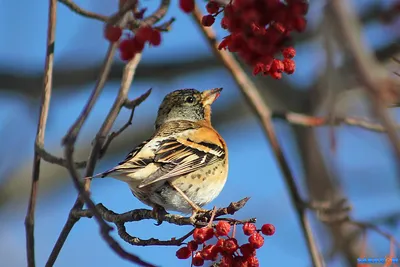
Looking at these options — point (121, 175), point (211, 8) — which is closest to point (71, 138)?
point (211, 8)

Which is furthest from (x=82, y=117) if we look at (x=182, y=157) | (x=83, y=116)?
(x=182, y=157)

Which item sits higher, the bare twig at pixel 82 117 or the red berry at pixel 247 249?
the bare twig at pixel 82 117

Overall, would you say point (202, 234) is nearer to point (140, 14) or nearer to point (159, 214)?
point (159, 214)

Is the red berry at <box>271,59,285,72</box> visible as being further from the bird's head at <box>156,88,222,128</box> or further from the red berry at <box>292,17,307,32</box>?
the bird's head at <box>156,88,222,128</box>

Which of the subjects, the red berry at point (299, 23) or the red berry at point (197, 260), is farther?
the red berry at point (197, 260)

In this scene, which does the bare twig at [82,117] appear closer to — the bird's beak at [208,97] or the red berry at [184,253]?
the red berry at [184,253]

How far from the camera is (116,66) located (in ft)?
30.3

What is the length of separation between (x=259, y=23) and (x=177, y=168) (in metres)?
2.17

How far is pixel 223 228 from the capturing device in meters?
2.95

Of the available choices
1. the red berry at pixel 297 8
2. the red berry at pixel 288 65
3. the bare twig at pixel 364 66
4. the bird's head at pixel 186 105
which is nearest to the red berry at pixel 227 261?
the red berry at pixel 288 65

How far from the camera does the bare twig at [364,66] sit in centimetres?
117

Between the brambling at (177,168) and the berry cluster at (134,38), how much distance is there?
101 cm

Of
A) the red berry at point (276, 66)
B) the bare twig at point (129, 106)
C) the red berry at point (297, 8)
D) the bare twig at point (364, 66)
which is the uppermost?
the bare twig at point (129, 106)

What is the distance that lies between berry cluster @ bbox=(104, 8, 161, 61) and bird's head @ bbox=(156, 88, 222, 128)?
2711 mm
